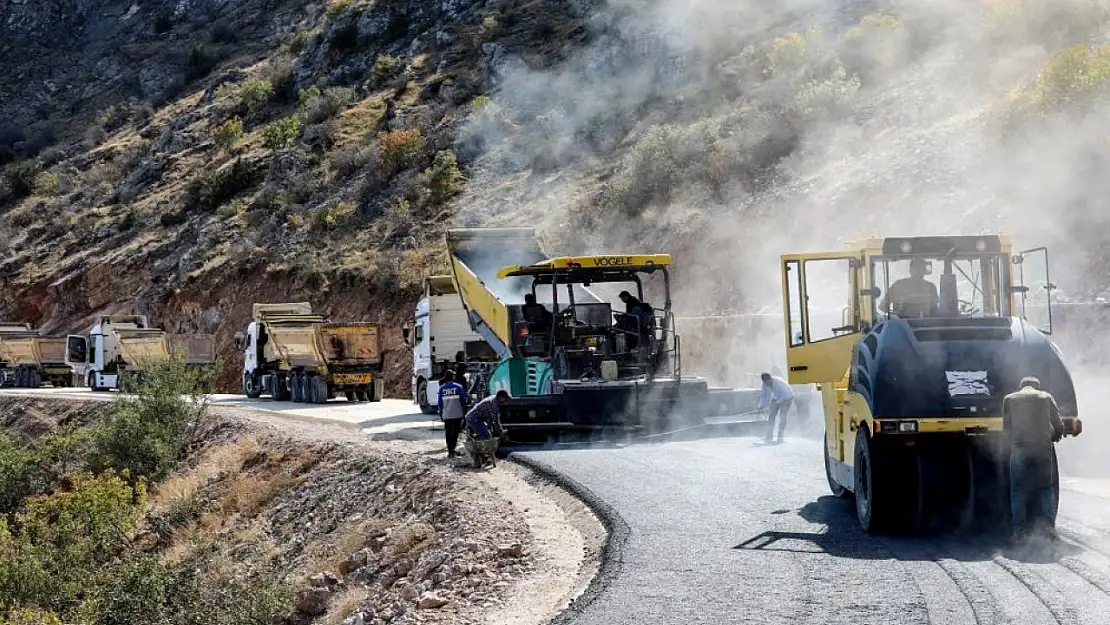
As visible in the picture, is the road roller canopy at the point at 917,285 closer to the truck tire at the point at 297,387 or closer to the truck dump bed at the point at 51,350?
the truck tire at the point at 297,387

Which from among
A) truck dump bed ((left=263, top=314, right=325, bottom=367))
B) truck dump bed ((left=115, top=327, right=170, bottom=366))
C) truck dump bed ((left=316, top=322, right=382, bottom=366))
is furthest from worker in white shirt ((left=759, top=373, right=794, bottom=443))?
truck dump bed ((left=115, top=327, right=170, bottom=366))

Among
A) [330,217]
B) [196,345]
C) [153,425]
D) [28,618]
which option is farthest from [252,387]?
[28,618]

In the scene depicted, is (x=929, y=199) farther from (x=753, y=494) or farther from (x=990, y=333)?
(x=990, y=333)

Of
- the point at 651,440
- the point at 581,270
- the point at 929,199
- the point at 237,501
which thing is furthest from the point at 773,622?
the point at 929,199

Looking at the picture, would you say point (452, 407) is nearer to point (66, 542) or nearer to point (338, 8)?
point (66, 542)

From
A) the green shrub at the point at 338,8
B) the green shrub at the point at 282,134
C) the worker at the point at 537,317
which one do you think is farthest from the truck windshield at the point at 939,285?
the green shrub at the point at 338,8

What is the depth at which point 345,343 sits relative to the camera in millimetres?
38000

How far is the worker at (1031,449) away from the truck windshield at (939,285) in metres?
1.84

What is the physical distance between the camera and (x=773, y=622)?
332 inches

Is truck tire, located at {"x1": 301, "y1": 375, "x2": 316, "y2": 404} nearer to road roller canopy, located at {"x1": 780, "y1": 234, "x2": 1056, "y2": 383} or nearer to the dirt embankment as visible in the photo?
the dirt embankment

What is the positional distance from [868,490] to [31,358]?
171 ft

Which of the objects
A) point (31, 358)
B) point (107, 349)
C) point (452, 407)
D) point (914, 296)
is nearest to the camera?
point (914, 296)

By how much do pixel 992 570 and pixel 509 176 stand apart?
44969 millimetres

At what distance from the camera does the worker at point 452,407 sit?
742 inches
